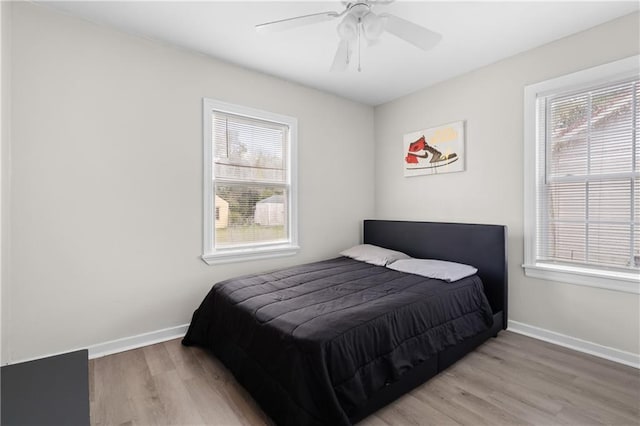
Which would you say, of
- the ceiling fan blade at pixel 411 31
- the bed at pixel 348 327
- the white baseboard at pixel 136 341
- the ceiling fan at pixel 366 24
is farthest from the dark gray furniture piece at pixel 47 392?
the ceiling fan blade at pixel 411 31

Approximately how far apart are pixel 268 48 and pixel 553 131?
261 centimetres

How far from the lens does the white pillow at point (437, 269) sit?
256 centimetres

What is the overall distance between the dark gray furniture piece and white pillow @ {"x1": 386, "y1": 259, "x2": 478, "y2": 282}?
95.9 inches

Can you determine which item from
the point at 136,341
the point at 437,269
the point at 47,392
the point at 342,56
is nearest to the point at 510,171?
the point at 437,269

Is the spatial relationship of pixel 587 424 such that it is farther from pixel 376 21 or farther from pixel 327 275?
pixel 376 21

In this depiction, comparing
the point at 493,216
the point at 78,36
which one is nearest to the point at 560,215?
the point at 493,216

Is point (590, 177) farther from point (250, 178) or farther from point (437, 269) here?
point (250, 178)

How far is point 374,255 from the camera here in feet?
10.9

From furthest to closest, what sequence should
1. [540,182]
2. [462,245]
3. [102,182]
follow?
[462,245]
[540,182]
[102,182]

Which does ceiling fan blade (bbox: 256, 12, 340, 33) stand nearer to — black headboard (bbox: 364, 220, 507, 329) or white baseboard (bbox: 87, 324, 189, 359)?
black headboard (bbox: 364, 220, 507, 329)

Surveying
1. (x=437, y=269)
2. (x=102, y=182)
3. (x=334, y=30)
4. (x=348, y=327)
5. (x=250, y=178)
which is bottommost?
(x=348, y=327)

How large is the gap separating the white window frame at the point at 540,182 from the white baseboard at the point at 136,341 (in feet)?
10.5

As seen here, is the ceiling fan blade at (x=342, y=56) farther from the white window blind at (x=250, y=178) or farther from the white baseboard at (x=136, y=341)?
the white baseboard at (x=136, y=341)

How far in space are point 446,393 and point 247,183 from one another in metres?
2.42
